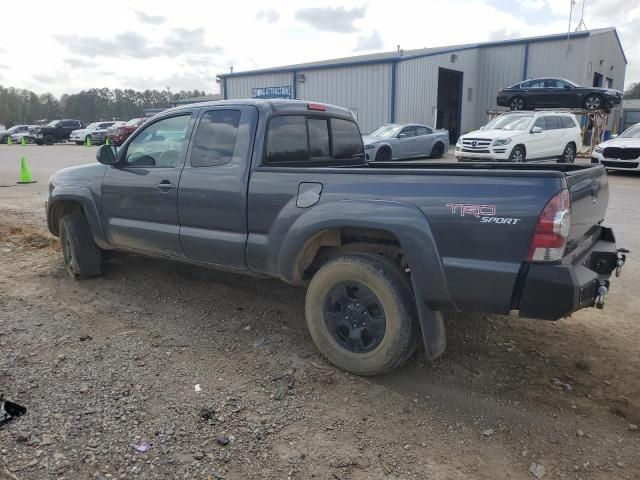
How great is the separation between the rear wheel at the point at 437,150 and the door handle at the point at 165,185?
17.1m

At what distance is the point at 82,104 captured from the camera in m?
87.4

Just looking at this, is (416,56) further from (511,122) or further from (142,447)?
(142,447)

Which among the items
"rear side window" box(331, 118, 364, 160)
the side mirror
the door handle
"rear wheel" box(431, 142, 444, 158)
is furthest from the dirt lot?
"rear wheel" box(431, 142, 444, 158)

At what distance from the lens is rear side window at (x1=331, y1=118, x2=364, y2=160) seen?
464cm

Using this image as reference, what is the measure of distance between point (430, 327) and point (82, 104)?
318 feet

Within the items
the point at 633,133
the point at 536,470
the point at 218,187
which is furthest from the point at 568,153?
the point at 536,470

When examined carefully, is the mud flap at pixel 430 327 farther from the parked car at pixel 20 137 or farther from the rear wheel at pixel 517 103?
the parked car at pixel 20 137

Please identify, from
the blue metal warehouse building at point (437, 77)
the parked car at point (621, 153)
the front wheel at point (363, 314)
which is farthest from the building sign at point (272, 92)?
the front wheel at point (363, 314)

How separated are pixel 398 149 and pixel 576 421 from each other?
624 inches

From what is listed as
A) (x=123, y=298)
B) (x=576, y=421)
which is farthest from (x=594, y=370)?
(x=123, y=298)

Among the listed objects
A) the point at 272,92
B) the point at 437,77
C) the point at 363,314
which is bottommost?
the point at 363,314

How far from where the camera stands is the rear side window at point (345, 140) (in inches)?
183

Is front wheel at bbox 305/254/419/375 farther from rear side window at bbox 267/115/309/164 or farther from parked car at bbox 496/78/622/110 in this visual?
parked car at bbox 496/78/622/110

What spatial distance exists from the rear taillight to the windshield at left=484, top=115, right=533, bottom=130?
1408 cm
